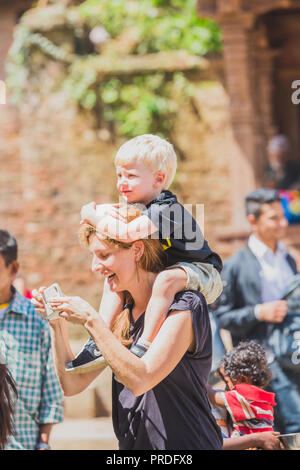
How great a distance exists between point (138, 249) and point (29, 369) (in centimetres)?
125

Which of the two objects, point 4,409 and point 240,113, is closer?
point 4,409

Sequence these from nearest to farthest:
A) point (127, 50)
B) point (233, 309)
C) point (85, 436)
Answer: point (233, 309), point (85, 436), point (127, 50)

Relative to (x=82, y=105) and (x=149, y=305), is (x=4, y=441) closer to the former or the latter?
(x=149, y=305)

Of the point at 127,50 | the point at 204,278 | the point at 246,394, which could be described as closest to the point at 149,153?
the point at 204,278

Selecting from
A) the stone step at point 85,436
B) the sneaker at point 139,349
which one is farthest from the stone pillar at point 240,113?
the sneaker at point 139,349

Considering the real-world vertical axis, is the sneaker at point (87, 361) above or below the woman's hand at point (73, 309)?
below

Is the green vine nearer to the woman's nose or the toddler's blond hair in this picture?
the toddler's blond hair

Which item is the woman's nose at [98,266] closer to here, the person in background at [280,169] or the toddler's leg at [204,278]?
the toddler's leg at [204,278]

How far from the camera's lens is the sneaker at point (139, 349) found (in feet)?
8.65

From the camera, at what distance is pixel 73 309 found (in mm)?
2633

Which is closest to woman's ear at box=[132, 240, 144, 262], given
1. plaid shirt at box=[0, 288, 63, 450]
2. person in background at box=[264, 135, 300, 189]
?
plaid shirt at box=[0, 288, 63, 450]

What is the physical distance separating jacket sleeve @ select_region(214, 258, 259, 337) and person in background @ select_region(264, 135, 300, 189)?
5.28m

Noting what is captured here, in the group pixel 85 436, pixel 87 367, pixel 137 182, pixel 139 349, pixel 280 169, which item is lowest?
pixel 85 436

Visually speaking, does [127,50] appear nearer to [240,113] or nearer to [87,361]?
[240,113]
